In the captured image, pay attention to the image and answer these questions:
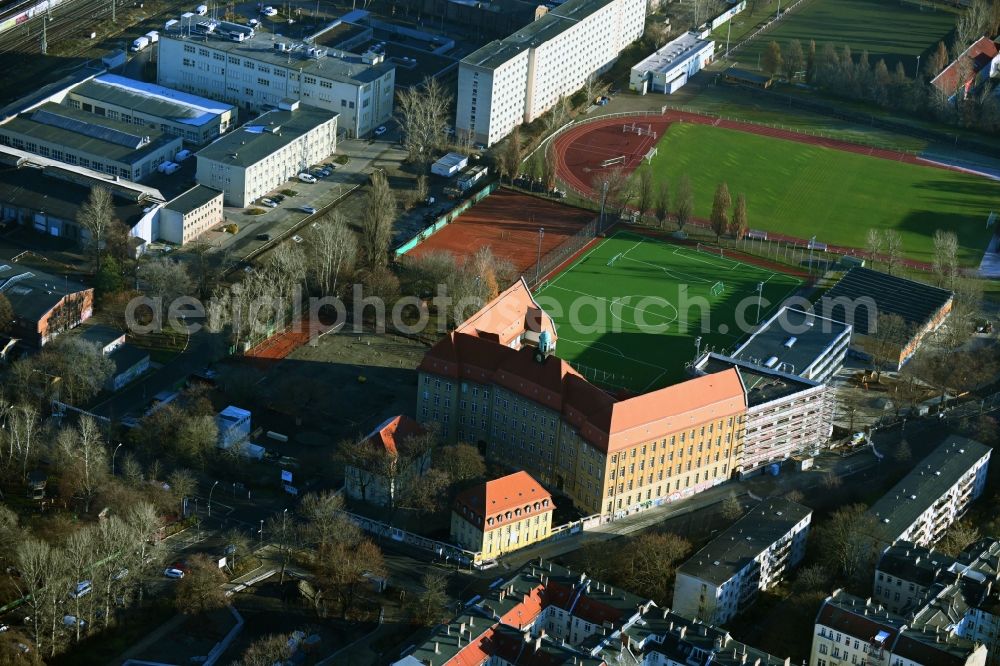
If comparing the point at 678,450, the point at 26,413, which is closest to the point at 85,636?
the point at 26,413

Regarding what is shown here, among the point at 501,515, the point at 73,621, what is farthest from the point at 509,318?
the point at 73,621

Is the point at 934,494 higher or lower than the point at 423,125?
lower

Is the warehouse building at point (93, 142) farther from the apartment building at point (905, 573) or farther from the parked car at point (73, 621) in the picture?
the apartment building at point (905, 573)

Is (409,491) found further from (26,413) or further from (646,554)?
(26,413)

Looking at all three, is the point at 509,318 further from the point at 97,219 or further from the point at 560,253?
the point at 97,219

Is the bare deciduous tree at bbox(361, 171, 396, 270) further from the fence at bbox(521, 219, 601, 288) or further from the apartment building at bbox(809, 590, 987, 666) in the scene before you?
the apartment building at bbox(809, 590, 987, 666)

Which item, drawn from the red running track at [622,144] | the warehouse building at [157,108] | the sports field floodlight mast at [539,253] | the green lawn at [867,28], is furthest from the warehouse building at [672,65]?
the warehouse building at [157,108]
